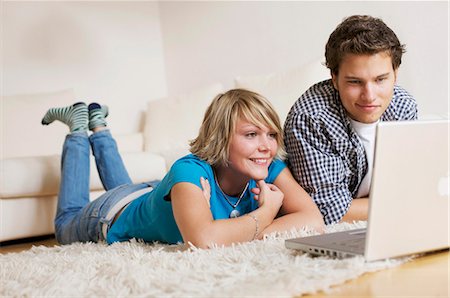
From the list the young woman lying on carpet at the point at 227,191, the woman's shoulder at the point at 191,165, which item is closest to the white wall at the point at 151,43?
the young woman lying on carpet at the point at 227,191

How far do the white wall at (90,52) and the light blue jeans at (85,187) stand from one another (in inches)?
66.2

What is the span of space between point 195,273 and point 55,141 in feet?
9.00

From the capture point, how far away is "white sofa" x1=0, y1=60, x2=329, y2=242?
3.14m

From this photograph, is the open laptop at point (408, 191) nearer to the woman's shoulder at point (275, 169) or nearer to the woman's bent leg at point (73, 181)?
the woman's shoulder at point (275, 169)

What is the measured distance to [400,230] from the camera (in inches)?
52.8

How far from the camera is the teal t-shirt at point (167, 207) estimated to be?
1.91 meters

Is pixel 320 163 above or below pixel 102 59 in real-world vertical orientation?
below

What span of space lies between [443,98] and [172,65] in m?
2.23

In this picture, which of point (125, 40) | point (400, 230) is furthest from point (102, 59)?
point (400, 230)

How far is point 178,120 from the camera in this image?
13.7 ft

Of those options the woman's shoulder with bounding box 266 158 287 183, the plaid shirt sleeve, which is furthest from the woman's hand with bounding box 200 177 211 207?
the plaid shirt sleeve

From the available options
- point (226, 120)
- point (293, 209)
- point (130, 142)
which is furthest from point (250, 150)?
point (130, 142)

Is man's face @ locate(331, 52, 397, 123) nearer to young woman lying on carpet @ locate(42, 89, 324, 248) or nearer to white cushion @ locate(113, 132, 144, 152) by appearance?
young woman lying on carpet @ locate(42, 89, 324, 248)

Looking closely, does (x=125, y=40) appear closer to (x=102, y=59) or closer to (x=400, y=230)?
(x=102, y=59)
